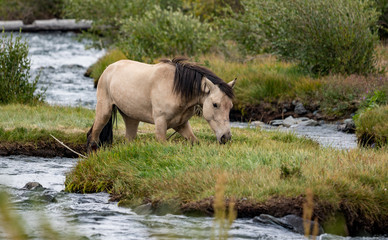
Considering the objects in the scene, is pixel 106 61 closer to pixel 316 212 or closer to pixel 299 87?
pixel 299 87

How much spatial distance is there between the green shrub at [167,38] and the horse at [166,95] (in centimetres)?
1139

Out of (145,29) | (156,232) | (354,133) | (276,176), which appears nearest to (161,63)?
(276,176)

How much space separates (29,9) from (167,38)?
24.0 meters

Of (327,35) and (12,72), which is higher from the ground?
(327,35)

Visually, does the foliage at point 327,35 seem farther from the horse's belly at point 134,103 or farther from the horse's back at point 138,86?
the horse's belly at point 134,103

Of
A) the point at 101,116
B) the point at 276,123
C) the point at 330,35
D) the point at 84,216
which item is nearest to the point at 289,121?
the point at 276,123

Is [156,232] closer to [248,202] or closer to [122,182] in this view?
[248,202]

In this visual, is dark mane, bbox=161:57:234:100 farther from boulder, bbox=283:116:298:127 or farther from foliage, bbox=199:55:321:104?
foliage, bbox=199:55:321:104

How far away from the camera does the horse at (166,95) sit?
9.10 m

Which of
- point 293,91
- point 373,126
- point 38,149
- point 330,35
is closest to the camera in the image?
point 38,149

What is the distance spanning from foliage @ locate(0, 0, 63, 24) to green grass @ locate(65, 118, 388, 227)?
33.7 metres

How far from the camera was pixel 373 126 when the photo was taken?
13016mm

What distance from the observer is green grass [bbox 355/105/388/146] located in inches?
496

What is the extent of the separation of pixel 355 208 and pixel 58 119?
7.96 metres
